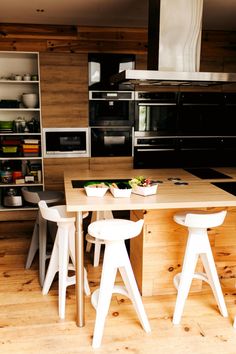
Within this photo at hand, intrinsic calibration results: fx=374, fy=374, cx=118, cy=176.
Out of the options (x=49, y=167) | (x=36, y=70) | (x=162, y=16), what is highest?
(x=162, y=16)

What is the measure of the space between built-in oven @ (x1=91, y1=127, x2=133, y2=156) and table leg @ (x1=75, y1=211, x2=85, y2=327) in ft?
7.17

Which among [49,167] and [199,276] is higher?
[49,167]

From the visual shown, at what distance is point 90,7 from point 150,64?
99cm

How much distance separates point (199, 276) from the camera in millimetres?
3006

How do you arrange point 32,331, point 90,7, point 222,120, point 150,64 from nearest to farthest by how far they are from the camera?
point 32,331 < point 150,64 < point 90,7 < point 222,120

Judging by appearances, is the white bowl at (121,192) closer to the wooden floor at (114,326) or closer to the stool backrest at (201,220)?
the stool backrest at (201,220)

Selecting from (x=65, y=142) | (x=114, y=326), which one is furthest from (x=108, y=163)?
(x=114, y=326)

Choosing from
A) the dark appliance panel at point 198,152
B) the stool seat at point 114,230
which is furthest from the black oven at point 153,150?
the stool seat at point 114,230

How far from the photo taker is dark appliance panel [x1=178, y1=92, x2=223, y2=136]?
473cm

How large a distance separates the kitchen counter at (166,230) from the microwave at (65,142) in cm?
116

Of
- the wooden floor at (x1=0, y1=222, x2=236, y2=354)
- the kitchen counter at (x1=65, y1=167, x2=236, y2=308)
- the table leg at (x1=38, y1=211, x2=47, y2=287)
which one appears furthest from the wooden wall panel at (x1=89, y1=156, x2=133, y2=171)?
the wooden floor at (x1=0, y1=222, x2=236, y2=354)

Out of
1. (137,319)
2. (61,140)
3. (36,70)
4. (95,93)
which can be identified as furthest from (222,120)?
(137,319)

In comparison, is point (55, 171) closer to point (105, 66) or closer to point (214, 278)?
point (105, 66)

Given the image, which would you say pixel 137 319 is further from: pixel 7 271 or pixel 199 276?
pixel 7 271
